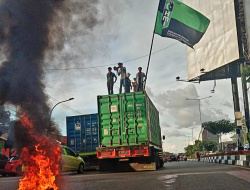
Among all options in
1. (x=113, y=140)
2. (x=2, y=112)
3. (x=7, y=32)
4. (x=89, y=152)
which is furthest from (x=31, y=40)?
(x=89, y=152)

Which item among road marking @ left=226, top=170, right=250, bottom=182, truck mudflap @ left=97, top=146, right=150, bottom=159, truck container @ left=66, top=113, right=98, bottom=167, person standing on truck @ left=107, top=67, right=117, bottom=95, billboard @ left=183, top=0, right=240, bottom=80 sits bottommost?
road marking @ left=226, top=170, right=250, bottom=182

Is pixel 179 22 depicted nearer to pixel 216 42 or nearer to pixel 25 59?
pixel 25 59

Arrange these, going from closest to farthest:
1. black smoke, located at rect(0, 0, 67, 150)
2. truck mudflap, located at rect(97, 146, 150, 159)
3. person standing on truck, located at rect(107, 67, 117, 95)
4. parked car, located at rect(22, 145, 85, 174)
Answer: black smoke, located at rect(0, 0, 67, 150)
truck mudflap, located at rect(97, 146, 150, 159)
parked car, located at rect(22, 145, 85, 174)
person standing on truck, located at rect(107, 67, 117, 95)

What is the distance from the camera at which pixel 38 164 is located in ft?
20.6

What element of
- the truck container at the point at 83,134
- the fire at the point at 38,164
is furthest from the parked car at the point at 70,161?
the fire at the point at 38,164

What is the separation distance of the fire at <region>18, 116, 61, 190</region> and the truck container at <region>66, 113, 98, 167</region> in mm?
14018

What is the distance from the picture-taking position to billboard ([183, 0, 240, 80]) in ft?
107

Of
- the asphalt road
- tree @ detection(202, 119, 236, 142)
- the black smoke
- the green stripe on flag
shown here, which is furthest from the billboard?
tree @ detection(202, 119, 236, 142)

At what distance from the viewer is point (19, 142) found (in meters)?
6.27

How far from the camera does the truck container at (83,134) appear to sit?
20.4 meters

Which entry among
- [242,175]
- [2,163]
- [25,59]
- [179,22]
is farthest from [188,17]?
[25,59]

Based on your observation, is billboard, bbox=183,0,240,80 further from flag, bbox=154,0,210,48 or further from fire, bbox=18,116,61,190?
fire, bbox=18,116,61,190

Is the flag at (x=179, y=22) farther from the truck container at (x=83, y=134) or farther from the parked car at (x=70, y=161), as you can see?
the parked car at (x=70, y=161)

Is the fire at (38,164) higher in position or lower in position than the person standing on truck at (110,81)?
lower
